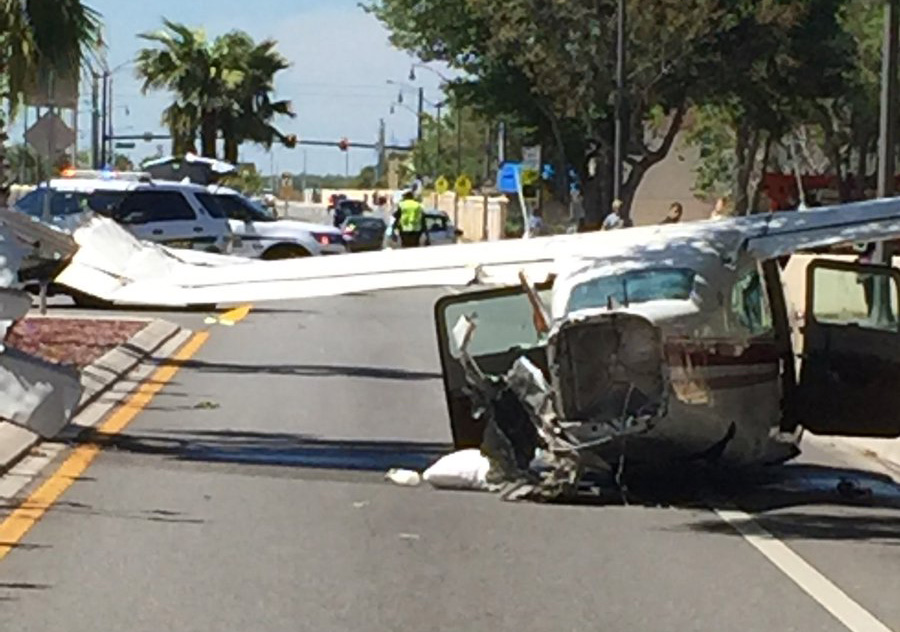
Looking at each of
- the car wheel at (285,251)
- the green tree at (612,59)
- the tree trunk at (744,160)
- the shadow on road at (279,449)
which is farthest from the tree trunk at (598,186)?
the shadow on road at (279,449)

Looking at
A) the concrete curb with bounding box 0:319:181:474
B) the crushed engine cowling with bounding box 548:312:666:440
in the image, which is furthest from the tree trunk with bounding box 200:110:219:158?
the crushed engine cowling with bounding box 548:312:666:440

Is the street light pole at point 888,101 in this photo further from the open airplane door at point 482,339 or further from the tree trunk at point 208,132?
the tree trunk at point 208,132

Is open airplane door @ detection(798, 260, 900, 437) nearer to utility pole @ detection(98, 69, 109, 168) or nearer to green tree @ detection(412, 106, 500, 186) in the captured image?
utility pole @ detection(98, 69, 109, 168)

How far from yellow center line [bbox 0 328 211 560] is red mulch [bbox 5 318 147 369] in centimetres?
79

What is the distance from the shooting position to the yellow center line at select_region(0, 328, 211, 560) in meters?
11.3

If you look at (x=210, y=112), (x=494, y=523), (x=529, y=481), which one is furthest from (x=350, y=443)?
(x=210, y=112)

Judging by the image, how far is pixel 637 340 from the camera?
41.3ft

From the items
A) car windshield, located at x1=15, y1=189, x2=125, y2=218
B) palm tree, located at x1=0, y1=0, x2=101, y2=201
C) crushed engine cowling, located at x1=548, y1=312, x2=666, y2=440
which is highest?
palm tree, located at x1=0, y1=0, x2=101, y2=201

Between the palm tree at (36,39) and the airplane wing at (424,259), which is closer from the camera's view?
the airplane wing at (424,259)

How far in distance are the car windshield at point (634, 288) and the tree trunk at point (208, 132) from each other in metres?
48.5

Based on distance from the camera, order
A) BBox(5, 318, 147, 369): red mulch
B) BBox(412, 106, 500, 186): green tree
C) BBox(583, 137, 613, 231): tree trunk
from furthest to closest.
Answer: BBox(412, 106, 500, 186): green tree → BBox(583, 137, 613, 231): tree trunk → BBox(5, 318, 147, 369): red mulch

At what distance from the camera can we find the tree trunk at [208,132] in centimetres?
6094

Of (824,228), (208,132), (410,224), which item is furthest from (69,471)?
(208,132)

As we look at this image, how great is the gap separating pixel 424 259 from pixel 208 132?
158 feet
